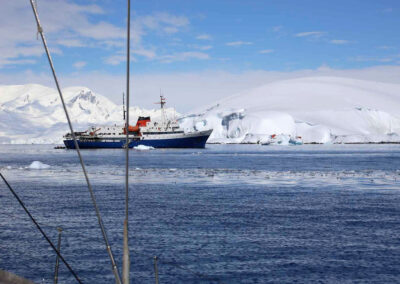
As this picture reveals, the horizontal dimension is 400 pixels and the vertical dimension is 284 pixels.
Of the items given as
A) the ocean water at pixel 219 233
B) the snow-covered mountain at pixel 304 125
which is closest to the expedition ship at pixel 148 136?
the snow-covered mountain at pixel 304 125

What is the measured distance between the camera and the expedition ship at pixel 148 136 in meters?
116

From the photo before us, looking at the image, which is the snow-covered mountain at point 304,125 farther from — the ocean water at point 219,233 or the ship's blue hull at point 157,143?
the ocean water at point 219,233

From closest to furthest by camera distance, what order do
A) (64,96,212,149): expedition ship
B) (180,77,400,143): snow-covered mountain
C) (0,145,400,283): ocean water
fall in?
(0,145,400,283): ocean water → (64,96,212,149): expedition ship → (180,77,400,143): snow-covered mountain

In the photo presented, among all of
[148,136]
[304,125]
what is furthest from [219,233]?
[304,125]

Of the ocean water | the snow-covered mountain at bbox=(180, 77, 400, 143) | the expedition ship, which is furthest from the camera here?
the snow-covered mountain at bbox=(180, 77, 400, 143)

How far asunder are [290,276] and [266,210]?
1068 cm

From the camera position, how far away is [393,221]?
65.7 ft

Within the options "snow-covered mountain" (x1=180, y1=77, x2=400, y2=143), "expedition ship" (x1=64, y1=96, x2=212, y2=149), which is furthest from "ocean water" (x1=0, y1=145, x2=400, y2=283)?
"snow-covered mountain" (x1=180, y1=77, x2=400, y2=143)

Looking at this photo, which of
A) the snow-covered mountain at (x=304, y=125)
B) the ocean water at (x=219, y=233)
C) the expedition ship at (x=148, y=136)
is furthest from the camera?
the snow-covered mountain at (x=304, y=125)

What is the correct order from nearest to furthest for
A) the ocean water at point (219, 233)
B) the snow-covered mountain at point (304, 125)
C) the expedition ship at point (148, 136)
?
1. the ocean water at point (219, 233)
2. the expedition ship at point (148, 136)
3. the snow-covered mountain at point (304, 125)

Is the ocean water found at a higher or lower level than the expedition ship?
lower

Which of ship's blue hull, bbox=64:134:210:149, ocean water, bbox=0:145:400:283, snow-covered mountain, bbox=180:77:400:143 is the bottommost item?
ocean water, bbox=0:145:400:283

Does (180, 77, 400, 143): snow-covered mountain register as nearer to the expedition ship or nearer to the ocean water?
the expedition ship

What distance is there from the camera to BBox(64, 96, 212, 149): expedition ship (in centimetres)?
11638
